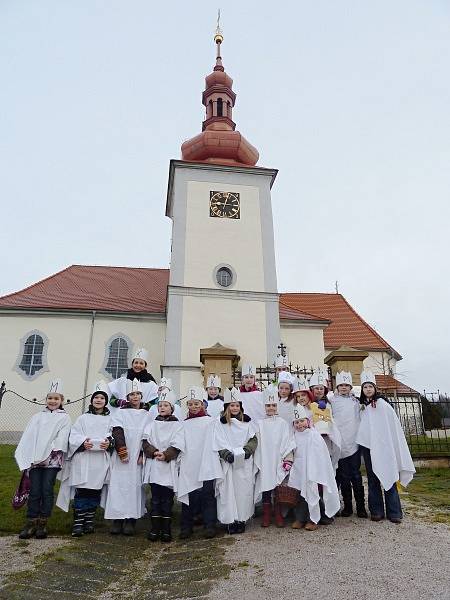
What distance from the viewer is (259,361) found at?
16.6 m

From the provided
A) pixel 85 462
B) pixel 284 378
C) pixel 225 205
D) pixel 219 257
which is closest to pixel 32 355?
pixel 219 257

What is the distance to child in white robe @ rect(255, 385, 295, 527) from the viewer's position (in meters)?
5.62

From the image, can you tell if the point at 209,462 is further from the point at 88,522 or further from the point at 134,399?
the point at 88,522

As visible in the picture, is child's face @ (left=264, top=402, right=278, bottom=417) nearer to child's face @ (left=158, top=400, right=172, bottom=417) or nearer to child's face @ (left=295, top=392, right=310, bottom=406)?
child's face @ (left=295, top=392, right=310, bottom=406)

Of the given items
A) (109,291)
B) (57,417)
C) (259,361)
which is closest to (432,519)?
A: (57,417)

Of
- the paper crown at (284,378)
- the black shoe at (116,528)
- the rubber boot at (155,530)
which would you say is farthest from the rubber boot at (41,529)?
the paper crown at (284,378)

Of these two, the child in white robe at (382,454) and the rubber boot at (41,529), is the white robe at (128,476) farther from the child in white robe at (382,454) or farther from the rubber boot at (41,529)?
the child in white robe at (382,454)

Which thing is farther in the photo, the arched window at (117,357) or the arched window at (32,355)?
the arched window at (117,357)

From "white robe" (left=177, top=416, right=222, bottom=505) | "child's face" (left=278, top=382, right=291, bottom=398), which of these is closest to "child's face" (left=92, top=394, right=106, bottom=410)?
"white robe" (left=177, top=416, right=222, bottom=505)

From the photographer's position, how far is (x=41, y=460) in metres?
5.51

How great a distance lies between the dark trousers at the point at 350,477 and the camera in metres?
5.91

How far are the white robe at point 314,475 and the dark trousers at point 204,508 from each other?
0.98 m

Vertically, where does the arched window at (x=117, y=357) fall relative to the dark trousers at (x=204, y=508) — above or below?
above

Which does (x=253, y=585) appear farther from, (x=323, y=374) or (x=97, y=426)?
(x=323, y=374)
